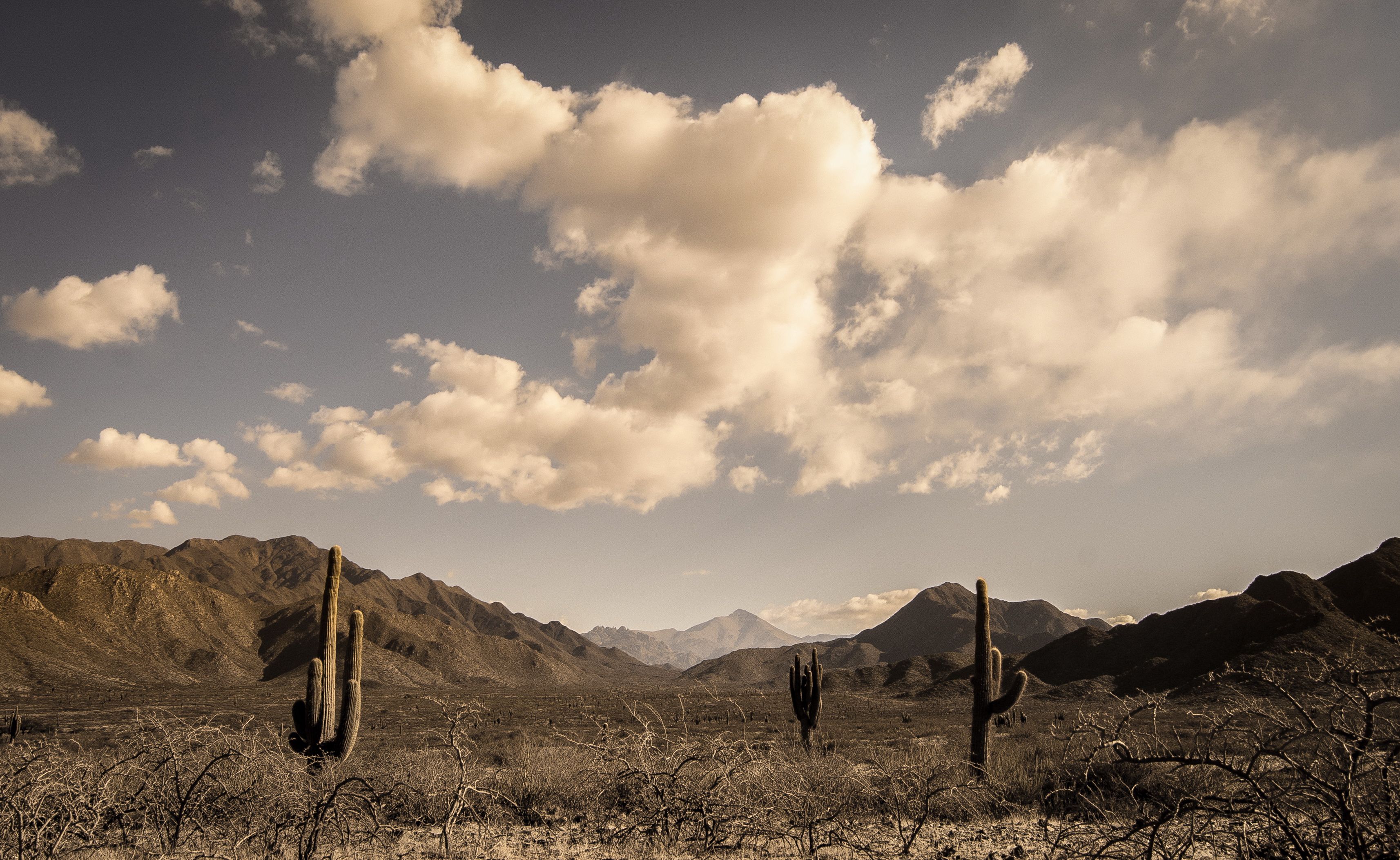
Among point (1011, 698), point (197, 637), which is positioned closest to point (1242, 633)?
point (1011, 698)

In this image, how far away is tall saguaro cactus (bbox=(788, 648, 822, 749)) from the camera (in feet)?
57.2

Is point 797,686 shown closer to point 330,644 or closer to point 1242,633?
point 330,644

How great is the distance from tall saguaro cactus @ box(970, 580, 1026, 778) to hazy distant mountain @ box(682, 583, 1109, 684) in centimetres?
11674

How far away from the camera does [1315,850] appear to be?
455cm

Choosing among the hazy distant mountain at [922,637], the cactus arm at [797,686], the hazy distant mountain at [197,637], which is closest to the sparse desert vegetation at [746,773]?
the cactus arm at [797,686]

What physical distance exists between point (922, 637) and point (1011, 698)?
146412 millimetres

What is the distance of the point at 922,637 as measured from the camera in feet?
488

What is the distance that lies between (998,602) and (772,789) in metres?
192

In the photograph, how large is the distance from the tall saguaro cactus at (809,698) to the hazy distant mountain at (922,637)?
113 metres

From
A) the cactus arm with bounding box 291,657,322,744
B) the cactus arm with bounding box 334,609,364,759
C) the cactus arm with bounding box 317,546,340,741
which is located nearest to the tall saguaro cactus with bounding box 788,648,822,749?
the cactus arm with bounding box 334,609,364,759

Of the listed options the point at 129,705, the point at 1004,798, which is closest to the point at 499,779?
the point at 1004,798

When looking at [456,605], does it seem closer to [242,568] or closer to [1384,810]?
[242,568]

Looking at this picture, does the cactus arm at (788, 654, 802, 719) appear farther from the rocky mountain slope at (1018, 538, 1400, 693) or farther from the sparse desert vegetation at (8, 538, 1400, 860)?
the rocky mountain slope at (1018, 538, 1400, 693)

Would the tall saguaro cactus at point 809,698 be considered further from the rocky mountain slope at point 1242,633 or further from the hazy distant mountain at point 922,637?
the hazy distant mountain at point 922,637
